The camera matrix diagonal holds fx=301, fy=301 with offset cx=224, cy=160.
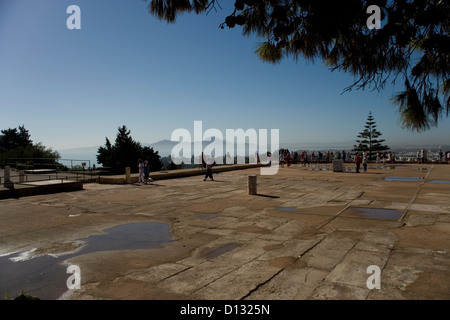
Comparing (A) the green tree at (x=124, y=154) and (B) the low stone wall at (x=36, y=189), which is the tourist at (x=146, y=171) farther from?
(A) the green tree at (x=124, y=154)

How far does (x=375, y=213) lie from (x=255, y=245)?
4.13m

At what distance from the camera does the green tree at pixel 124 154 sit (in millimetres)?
35812

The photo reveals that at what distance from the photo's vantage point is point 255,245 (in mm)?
5508

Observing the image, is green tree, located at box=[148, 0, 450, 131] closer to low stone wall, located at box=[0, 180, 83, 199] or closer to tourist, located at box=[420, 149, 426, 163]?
low stone wall, located at box=[0, 180, 83, 199]

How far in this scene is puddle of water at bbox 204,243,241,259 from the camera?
16.5ft

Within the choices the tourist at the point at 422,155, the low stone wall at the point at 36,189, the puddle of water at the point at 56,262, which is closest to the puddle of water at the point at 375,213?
the puddle of water at the point at 56,262

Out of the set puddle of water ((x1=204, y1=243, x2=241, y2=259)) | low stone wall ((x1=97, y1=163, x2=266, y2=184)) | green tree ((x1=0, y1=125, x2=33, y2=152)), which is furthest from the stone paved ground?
green tree ((x1=0, y1=125, x2=33, y2=152))

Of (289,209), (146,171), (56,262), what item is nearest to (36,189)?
(146,171)

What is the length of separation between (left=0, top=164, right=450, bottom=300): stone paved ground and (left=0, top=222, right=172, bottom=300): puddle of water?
0.26 metres

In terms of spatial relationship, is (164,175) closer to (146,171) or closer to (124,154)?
(146,171)

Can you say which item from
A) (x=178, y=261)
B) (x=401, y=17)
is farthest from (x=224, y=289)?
(x=401, y=17)

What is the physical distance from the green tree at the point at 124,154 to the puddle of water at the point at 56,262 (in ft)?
95.9
